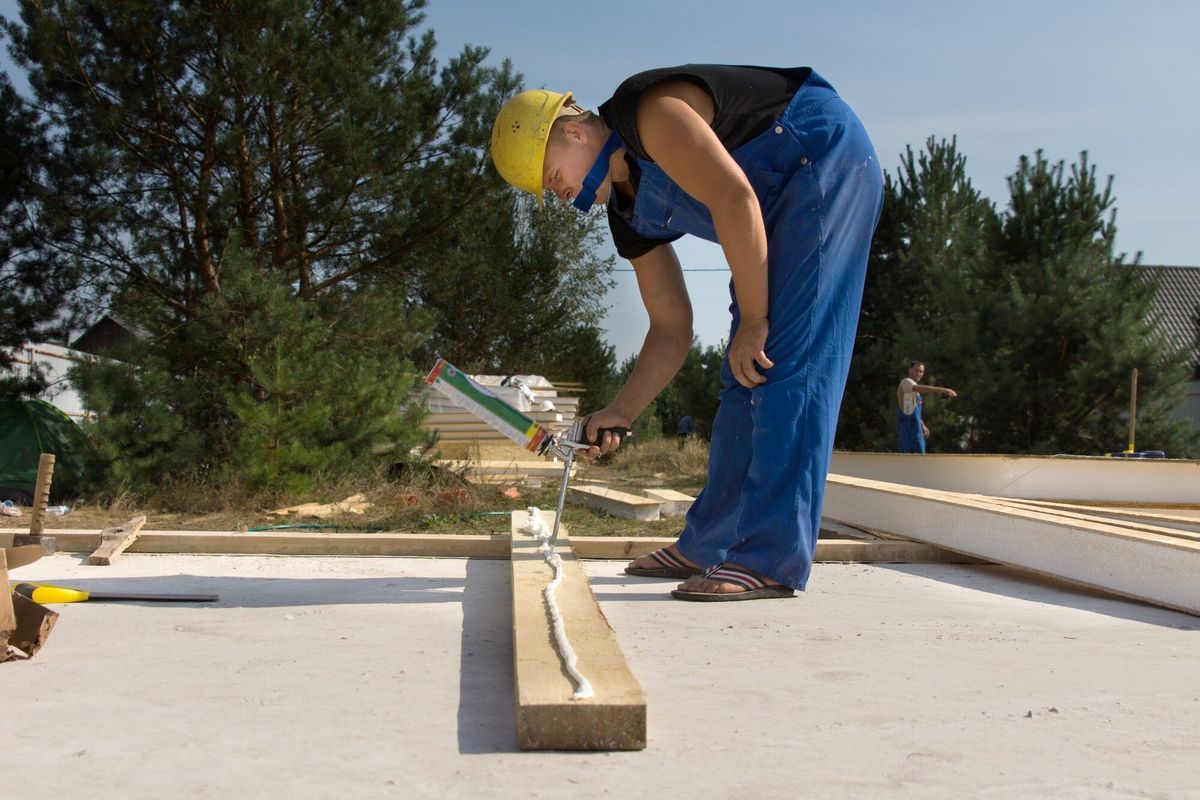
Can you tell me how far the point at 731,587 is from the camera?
96.7 inches

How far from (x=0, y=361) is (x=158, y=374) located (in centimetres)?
230

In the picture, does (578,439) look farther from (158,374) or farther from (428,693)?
(158,374)

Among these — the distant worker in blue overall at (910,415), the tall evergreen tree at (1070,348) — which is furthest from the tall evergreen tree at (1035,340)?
the distant worker in blue overall at (910,415)

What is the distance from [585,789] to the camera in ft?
3.87

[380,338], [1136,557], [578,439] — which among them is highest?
[380,338]

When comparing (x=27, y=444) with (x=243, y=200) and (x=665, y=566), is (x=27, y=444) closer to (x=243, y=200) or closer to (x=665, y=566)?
(x=243, y=200)

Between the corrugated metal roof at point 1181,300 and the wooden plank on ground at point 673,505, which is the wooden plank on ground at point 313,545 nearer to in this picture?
the wooden plank on ground at point 673,505

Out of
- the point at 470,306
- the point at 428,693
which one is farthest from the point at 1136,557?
the point at 470,306

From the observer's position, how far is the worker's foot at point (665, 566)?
2.92 meters

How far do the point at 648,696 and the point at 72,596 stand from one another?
1362mm

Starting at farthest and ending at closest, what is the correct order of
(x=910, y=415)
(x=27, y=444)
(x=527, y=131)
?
(x=910, y=415), (x=27, y=444), (x=527, y=131)

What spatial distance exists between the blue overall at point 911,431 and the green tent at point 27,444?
8.93m

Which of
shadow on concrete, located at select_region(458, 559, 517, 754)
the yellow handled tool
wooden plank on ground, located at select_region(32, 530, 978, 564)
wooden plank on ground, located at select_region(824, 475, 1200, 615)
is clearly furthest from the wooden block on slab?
wooden plank on ground, located at select_region(824, 475, 1200, 615)

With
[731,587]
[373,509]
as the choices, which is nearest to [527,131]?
[731,587]
